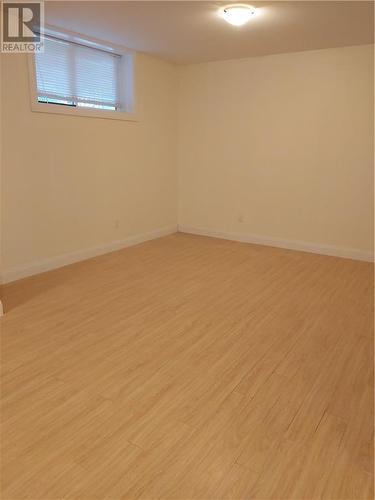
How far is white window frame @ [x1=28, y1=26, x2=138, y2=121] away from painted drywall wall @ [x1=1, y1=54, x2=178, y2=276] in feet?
0.20

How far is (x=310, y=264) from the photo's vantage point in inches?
170

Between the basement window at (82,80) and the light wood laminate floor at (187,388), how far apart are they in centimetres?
187

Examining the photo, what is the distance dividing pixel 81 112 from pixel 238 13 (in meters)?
1.93

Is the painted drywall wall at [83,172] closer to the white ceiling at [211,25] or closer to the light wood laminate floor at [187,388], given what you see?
the light wood laminate floor at [187,388]

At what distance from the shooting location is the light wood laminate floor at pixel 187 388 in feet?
5.03

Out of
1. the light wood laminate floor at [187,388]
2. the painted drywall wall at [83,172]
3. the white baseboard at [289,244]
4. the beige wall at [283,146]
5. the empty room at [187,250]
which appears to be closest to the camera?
the light wood laminate floor at [187,388]

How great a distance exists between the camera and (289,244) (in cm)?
496

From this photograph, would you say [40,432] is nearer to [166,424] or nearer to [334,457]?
[166,424]

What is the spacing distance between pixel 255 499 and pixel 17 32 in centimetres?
389

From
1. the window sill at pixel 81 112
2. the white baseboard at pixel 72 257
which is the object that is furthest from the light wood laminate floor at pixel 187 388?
the window sill at pixel 81 112

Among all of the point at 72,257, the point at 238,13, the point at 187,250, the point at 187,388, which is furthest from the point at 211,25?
the point at 187,388

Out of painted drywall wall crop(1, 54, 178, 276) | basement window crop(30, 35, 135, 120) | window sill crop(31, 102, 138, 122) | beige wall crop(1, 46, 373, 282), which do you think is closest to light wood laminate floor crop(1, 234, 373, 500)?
painted drywall wall crop(1, 54, 178, 276)

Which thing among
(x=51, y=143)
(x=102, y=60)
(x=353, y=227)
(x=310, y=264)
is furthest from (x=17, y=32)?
(x=353, y=227)

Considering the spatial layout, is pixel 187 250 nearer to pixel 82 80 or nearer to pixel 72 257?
pixel 72 257
